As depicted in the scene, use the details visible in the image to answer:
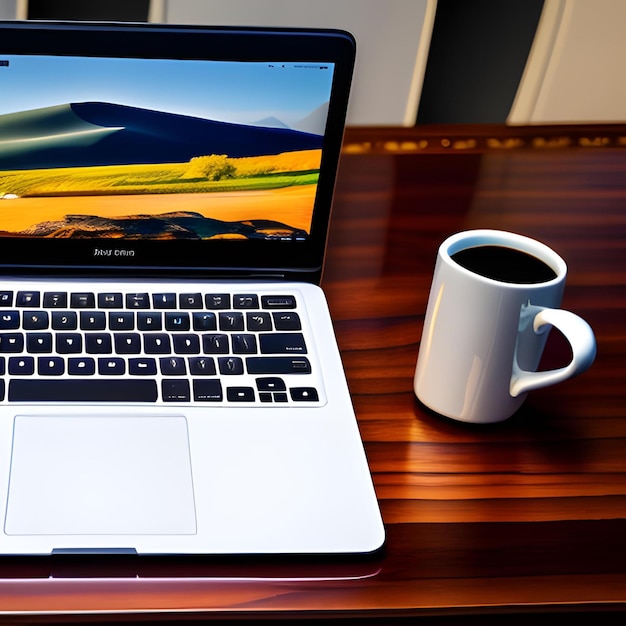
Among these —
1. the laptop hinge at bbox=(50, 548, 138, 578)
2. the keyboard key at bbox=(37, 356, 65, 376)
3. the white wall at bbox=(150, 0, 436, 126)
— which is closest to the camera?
the laptop hinge at bbox=(50, 548, 138, 578)

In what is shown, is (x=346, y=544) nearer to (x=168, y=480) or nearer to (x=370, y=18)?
(x=168, y=480)

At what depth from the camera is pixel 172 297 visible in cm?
62

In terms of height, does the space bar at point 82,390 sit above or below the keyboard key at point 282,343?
below

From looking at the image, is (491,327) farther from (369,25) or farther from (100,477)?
(369,25)

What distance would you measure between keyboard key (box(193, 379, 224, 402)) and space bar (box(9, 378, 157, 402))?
0.09 feet

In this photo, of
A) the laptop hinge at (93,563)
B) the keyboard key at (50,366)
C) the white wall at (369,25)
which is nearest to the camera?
the laptop hinge at (93,563)

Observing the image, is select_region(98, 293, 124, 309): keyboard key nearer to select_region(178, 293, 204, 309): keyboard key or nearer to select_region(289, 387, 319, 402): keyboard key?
select_region(178, 293, 204, 309): keyboard key

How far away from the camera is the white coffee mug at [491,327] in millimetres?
520

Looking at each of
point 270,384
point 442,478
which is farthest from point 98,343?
point 442,478

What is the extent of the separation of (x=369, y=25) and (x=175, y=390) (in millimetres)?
896

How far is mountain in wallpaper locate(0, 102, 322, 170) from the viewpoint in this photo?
0.58 meters

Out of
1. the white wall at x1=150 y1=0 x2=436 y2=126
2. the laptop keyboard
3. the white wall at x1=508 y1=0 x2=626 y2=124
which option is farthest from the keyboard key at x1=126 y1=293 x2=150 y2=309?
the white wall at x1=508 y1=0 x2=626 y2=124

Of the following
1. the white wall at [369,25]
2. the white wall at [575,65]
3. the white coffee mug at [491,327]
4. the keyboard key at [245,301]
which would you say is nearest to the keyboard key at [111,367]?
the keyboard key at [245,301]

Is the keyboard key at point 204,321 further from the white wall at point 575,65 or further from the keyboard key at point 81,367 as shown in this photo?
the white wall at point 575,65
